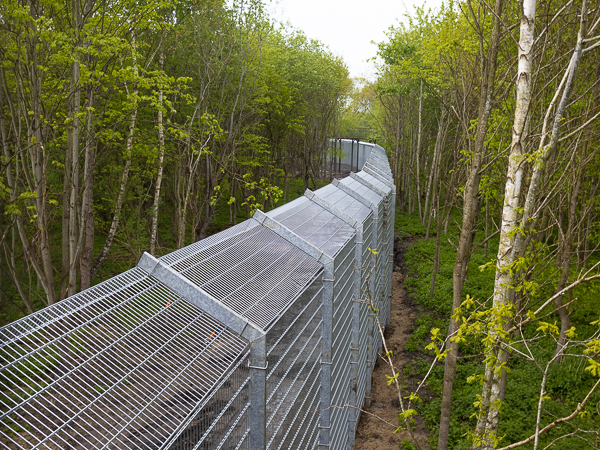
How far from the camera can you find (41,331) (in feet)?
6.15

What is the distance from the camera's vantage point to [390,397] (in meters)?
8.61

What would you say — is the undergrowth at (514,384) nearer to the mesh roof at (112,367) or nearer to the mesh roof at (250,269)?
the mesh roof at (250,269)

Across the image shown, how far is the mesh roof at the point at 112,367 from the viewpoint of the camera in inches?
64.7

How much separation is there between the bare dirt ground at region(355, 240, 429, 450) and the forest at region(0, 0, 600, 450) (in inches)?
8.2

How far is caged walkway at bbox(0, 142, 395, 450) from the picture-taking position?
1698mm

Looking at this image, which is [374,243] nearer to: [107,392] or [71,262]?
[71,262]

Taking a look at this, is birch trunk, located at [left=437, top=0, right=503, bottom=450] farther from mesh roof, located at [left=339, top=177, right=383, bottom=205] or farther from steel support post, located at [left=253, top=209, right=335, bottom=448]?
mesh roof, located at [left=339, top=177, right=383, bottom=205]

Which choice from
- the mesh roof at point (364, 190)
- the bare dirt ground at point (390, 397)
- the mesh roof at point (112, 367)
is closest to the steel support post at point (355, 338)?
the bare dirt ground at point (390, 397)

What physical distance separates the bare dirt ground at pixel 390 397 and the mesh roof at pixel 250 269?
5.74ft

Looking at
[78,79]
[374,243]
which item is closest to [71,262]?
[78,79]

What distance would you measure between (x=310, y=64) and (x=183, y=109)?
11.0m

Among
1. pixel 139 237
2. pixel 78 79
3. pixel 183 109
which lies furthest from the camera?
pixel 183 109

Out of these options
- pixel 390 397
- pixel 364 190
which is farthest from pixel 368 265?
pixel 390 397

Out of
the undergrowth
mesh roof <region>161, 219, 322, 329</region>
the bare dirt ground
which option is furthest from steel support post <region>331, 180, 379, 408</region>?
mesh roof <region>161, 219, 322, 329</region>
